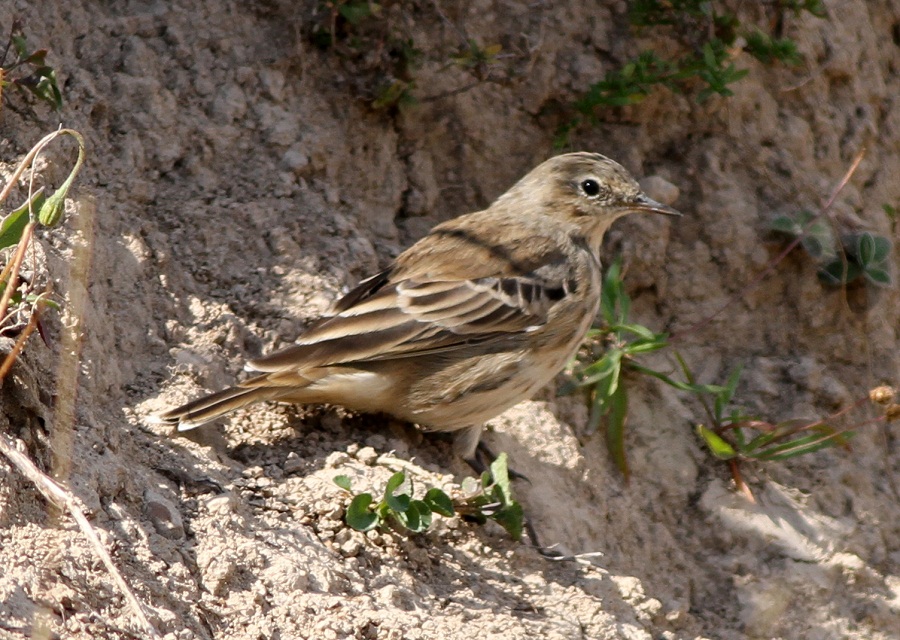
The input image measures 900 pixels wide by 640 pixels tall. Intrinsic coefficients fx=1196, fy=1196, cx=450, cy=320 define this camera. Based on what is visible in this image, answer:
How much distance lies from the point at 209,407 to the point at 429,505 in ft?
3.15

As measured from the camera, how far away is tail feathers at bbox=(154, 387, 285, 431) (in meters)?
4.66

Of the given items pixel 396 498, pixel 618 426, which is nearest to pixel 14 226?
pixel 396 498

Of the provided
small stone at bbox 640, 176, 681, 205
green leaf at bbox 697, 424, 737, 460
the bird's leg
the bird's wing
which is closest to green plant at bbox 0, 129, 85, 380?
the bird's wing

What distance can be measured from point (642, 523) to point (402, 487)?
1579mm

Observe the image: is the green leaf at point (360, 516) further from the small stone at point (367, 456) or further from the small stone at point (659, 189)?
the small stone at point (659, 189)

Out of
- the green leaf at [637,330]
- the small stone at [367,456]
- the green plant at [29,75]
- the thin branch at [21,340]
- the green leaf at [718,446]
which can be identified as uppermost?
the green plant at [29,75]

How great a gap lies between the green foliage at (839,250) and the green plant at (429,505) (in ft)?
8.89

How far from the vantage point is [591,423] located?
6.02 metres

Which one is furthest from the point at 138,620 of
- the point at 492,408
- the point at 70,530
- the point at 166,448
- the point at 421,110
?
the point at 421,110

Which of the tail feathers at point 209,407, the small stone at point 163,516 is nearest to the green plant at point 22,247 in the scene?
the small stone at point 163,516

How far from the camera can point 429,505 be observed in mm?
4523

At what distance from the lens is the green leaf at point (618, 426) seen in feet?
19.5

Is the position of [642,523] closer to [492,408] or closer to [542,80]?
[492,408]

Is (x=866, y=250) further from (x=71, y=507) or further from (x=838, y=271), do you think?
(x=71, y=507)
